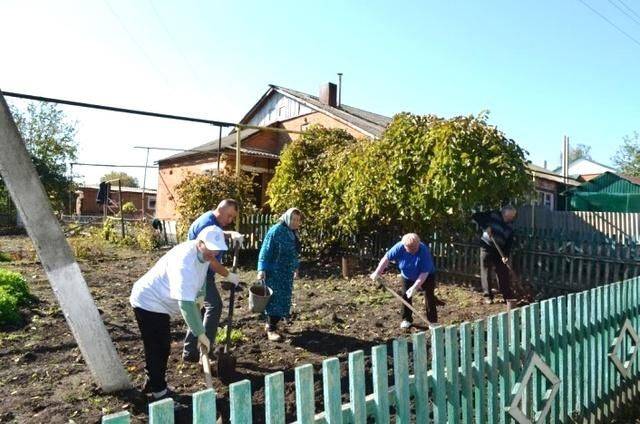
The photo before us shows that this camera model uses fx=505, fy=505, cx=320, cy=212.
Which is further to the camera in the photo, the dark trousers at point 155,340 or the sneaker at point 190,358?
the sneaker at point 190,358

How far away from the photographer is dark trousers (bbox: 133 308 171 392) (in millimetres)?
3795

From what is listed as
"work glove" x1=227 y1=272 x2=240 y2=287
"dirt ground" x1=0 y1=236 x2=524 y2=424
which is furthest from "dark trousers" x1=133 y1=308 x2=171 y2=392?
"work glove" x1=227 y1=272 x2=240 y2=287

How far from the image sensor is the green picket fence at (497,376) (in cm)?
192

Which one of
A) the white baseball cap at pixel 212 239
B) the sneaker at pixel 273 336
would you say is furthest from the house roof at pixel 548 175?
the white baseball cap at pixel 212 239

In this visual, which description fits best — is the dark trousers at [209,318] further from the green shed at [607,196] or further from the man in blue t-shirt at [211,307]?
the green shed at [607,196]

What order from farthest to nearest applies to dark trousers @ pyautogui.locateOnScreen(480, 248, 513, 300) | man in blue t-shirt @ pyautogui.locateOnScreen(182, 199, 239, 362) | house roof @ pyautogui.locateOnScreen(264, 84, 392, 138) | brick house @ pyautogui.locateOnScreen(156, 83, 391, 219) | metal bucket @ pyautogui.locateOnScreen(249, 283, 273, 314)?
1. brick house @ pyautogui.locateOnScreen(156, 83, 391, 219)
2. house roof @ pyautogui.locateOnScreen(264, 84, 392, 138)
3. dark trousers @ pyautogui.locateOnScreen(480, 248, 513, 300)
4. metal bucket @ pyautogui.locateOnScreen(249, 283, 273, 314)
5. man in blue t-shirt @ pyautogui.locateOnScreen(182, 199, 239, 362)

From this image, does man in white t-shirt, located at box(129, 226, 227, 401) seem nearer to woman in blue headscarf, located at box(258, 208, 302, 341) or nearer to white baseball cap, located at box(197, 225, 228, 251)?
white baseball cap, located at box(197, 225, 228, 251)

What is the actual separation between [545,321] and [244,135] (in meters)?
20.8

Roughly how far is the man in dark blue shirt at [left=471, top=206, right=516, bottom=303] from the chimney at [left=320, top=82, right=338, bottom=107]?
56.7ft

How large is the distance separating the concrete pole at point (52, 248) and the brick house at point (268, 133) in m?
14.9

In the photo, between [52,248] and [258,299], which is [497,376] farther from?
[52,248]

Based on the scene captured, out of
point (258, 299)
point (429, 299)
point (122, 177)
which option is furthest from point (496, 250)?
point (122, 177)

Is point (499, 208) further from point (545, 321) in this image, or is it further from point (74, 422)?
point (74, 422)

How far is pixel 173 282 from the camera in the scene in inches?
139
